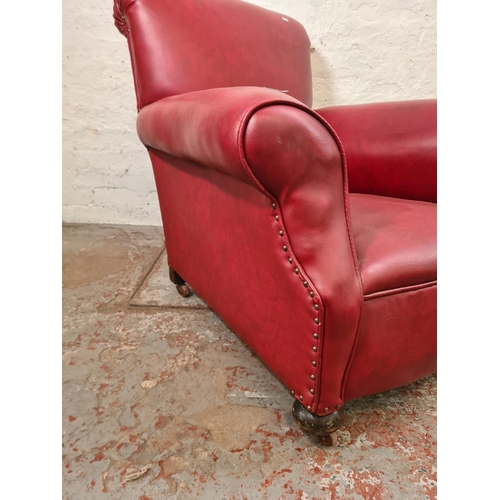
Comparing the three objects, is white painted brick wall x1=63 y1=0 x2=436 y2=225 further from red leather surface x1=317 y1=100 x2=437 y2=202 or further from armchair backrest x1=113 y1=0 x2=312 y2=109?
red leather surface x1=317 y1=100 x2=437 y2=202

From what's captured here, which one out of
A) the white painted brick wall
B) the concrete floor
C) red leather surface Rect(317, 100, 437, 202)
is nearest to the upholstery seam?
the concrete floor

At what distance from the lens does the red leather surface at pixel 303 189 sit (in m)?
0.56

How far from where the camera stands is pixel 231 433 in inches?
31.6

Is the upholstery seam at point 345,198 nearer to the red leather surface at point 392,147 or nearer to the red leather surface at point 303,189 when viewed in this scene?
the red leather surface at point 303,189

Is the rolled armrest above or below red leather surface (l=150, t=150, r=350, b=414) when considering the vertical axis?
above

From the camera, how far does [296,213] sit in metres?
0.61

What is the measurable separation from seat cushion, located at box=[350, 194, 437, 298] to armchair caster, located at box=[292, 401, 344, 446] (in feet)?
0.87

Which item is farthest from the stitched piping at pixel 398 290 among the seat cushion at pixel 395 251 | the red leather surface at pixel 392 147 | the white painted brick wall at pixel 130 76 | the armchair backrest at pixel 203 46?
the white painted brick wall at pixel 130 76

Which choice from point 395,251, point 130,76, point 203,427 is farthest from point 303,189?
point 130,76

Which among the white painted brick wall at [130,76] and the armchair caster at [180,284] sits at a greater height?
the white painted brick wall at [130,76]

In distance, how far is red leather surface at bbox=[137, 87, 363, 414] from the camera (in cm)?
56

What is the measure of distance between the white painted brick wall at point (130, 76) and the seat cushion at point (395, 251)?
1303 mm

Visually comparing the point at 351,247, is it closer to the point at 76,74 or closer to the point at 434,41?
the point at 434,41

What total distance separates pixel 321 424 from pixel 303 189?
454 millimetres
